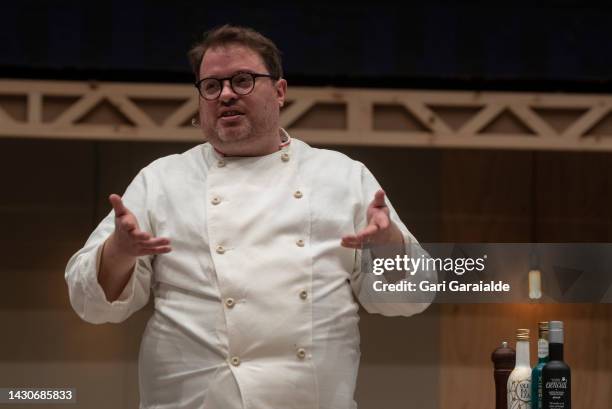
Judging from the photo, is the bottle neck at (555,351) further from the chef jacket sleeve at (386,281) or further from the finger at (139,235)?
the finger at (139,235)

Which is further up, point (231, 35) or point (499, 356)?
point (231, 35)

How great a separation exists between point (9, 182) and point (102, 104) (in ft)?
2.42

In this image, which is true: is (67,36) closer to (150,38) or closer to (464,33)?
(150,38)

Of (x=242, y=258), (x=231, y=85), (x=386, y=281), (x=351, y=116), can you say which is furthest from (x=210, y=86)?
(x=351, y=116)

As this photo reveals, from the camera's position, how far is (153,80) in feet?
12.2

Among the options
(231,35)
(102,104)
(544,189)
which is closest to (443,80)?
(544,189)

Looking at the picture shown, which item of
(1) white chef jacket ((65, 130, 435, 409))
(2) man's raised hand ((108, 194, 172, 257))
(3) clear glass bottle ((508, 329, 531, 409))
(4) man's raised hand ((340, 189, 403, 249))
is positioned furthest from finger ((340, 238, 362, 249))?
(3) clear glass bottle ((508, 329, 531, 409))

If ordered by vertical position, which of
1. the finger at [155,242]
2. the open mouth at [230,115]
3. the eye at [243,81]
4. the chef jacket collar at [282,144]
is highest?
the eye at [243,81]

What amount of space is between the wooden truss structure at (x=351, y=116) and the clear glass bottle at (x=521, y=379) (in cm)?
165

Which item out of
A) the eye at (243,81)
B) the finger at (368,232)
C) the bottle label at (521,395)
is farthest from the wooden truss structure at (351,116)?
the finger at (368,232)

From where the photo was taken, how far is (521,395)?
6.39 ft

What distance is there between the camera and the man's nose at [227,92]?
1.91 meters

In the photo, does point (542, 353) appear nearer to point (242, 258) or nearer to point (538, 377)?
point (538, 377)

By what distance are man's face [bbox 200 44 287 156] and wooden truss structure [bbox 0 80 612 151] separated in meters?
1.55
